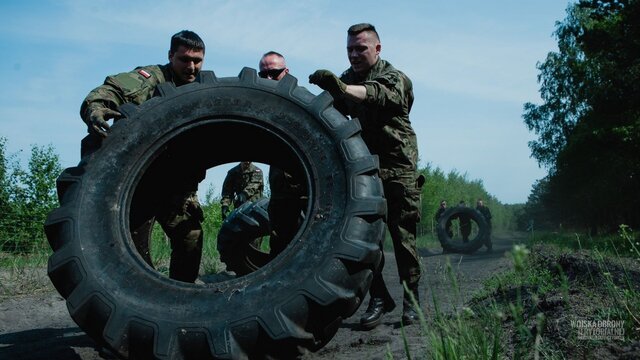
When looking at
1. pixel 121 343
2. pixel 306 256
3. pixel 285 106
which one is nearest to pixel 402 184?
pixel 285 106

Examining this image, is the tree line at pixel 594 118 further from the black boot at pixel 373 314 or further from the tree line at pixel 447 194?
the black boot at pixel 373 314

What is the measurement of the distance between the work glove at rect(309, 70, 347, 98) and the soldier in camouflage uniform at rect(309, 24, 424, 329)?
0.35 metres

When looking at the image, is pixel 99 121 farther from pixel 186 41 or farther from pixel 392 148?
pixel 392 148

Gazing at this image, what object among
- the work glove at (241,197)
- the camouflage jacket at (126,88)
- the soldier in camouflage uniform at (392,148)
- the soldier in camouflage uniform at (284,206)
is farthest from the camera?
the work glove at (241,197)

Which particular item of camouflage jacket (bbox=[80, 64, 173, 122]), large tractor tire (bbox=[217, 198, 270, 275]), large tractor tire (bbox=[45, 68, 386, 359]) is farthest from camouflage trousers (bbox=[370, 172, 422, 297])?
large tractor tire (bbox=[217, 198, 270, 275])

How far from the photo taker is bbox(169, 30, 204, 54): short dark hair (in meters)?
4.16

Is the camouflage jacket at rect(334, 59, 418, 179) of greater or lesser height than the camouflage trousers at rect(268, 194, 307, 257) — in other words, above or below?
above

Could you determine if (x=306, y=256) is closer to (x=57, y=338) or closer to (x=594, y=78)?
(x=57, y=338)

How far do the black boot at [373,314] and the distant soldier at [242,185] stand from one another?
5880 millimetres

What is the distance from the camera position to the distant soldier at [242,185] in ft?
32.8

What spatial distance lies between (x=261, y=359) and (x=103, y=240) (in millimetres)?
1068

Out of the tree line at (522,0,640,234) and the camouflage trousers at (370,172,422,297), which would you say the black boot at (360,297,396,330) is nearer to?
the camouflage trousers at (370,172,422,297)

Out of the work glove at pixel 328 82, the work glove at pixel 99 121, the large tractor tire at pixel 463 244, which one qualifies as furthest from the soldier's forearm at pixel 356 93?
the large tractor tire at pixel 463 244

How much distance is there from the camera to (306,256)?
8.94 feet
